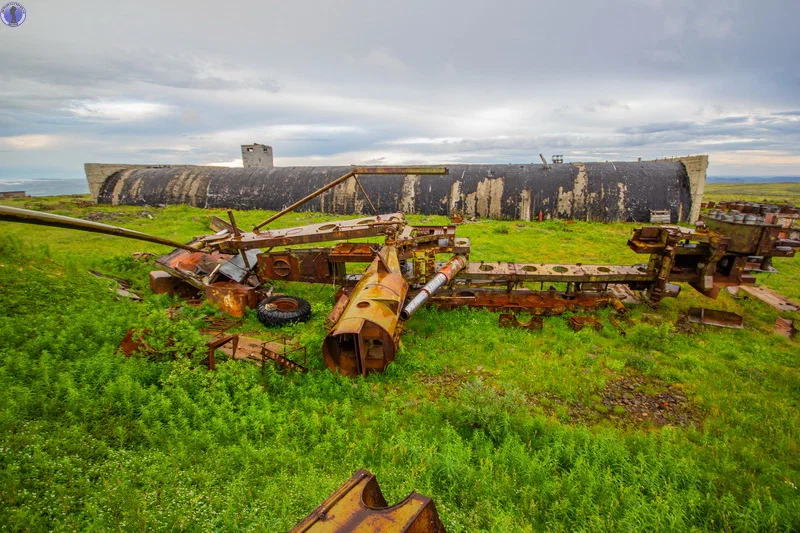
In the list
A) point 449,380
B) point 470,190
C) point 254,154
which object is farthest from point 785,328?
point 254,154

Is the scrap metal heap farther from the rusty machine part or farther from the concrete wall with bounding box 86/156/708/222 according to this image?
the concrete wall with bounding box 86/156/708/222

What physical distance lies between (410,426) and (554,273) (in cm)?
529

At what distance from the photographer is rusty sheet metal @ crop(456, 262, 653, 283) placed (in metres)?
8.37

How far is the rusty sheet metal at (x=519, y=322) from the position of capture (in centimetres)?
762

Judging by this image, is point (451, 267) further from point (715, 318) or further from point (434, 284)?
point (715, 318)

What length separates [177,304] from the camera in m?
8.98

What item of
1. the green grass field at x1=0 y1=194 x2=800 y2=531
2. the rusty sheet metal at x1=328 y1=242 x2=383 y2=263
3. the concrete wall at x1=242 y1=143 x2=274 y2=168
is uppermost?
the concrete wall at x1=242 y1=143 x2=274 y2=168

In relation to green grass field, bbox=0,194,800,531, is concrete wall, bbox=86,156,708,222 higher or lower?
higher

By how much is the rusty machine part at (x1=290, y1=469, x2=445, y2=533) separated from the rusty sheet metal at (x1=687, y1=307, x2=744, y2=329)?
842cm

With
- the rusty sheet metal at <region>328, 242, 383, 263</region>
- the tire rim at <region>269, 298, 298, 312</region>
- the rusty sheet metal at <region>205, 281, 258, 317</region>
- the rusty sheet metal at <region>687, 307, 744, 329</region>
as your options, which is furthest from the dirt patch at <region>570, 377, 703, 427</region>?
the rusty sheet metal at <region>205, 281, 258, 317</region>

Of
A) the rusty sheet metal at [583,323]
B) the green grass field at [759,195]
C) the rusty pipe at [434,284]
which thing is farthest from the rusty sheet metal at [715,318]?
the green grass field at [759,195]

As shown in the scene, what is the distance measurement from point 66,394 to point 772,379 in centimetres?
974

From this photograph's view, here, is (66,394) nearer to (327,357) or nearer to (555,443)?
(327,357)

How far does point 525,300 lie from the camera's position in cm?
855
